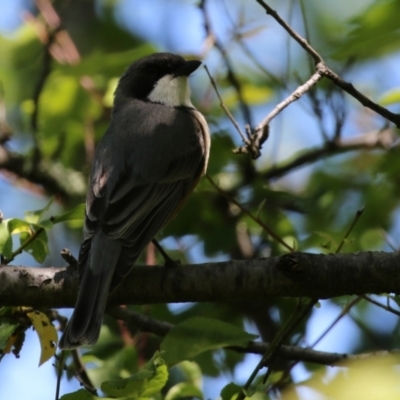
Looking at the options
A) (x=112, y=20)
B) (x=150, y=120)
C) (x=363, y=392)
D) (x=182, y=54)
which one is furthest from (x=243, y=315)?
(x=112, y=20)

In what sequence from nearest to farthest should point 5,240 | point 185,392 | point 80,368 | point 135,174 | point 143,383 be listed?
point 143,383 < point 185,392 < point 5,240 < point 80,368 < point 135,174

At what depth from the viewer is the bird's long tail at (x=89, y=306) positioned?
12.9ft

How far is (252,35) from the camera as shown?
6012 millimetres

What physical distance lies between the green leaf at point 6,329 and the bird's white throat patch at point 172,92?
2.83 meters

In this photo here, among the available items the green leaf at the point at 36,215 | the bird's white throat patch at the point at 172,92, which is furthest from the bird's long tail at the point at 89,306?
the bird's white throat patch at the point at 172,92

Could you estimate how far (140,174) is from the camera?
16.8 feet

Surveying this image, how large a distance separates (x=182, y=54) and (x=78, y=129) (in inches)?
42.0

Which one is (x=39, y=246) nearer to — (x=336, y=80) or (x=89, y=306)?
(x=89, y=306)

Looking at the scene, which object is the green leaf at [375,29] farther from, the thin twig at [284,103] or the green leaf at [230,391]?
the green leaf at [230,391]

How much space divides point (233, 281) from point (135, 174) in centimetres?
158

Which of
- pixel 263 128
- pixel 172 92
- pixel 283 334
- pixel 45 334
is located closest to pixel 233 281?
pixel 283 334

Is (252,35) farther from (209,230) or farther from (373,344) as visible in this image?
(373,344)

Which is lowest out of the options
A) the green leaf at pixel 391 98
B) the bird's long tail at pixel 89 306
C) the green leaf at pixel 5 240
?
the bird's long tail at pixel 89 306

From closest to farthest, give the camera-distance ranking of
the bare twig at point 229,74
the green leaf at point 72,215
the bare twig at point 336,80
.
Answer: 1. the bare twig at point 336,80
2. the green leaf at point 72,215
3. the bare twig at point 229,74
